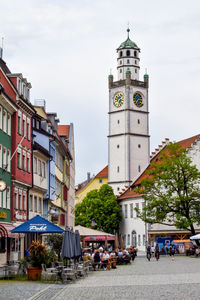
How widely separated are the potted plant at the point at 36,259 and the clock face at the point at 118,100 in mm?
89643

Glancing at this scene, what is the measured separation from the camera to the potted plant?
2617cm

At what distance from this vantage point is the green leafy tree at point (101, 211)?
3939 inches

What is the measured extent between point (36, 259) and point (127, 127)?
86.0 m

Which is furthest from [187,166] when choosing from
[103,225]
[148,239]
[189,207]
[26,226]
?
[26,226]

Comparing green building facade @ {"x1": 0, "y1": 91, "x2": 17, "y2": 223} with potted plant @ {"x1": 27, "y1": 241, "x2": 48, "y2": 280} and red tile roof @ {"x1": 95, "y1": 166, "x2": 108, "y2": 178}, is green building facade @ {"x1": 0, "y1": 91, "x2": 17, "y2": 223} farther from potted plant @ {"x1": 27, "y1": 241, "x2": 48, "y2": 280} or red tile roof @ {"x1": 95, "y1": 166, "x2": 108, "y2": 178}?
red tile roof @ {"x1": 95, "y1": 166, "x2": 108, "y2": 178}

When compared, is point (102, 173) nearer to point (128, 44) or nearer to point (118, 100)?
point (118, 100)

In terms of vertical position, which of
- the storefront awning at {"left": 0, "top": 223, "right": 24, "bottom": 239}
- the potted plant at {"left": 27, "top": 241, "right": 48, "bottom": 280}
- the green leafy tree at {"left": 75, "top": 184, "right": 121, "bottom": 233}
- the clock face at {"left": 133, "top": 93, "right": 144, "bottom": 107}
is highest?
the clock face at {"left": 133, "top": 93, "right": 144, "bottom": 107}

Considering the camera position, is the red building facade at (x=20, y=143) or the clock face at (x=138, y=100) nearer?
the red building facade at (x=20, y=143)

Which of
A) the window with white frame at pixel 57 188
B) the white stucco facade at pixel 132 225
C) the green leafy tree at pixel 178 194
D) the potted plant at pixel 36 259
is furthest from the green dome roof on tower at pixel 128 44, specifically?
the potted plant at pixel 36 259

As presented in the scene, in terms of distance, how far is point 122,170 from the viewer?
110 m

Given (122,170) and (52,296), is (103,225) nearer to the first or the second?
(122,170)

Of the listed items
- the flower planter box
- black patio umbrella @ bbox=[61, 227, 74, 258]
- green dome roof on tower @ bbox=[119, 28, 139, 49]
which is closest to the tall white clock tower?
green dome roof on tower @ bbox=[119, 28, 139, 49]

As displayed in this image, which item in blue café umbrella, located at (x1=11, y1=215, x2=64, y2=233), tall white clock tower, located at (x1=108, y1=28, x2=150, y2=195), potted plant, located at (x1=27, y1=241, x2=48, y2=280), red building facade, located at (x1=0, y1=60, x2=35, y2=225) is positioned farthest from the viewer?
tall white clock tower, located at (x1=108, y1=28, x2=150, y2=195)

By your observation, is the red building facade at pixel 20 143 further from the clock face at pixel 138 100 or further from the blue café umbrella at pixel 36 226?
the clock face at pixel 138 100
